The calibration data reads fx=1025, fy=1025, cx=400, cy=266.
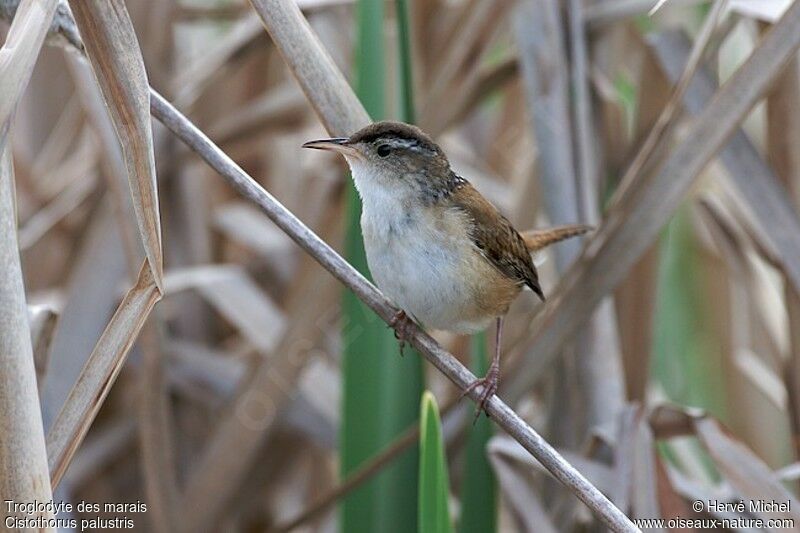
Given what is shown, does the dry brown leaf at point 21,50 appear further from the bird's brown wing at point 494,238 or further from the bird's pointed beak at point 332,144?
the bird's brown wing at point 494,238

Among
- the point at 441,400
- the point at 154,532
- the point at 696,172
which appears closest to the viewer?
the point at 696,172

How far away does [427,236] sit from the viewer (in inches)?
77.5

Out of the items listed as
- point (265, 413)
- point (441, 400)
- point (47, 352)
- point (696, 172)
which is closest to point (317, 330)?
point (265, 413)

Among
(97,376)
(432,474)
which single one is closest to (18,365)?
(97,376)

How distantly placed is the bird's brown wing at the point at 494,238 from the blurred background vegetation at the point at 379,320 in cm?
13

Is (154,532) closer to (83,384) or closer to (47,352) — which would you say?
(47,352)

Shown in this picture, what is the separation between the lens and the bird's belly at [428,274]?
193cm

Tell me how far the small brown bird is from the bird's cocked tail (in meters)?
0.10

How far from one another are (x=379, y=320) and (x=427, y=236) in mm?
250

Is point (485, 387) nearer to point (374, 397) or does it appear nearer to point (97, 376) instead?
point (374, 397)

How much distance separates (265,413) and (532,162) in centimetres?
93

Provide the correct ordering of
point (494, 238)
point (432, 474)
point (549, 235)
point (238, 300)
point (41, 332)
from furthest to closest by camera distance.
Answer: point (238, 300), point (549, 235), point (494, 238), point (41, 332), point (432, 474)

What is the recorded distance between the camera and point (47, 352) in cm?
186

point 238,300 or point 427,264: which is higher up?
point 238,300
